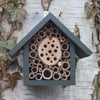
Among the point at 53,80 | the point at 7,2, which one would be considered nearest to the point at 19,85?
the point at 53,80

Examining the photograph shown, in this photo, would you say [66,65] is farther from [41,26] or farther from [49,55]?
[41,26]

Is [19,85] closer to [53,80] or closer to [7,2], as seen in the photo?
[53,80]

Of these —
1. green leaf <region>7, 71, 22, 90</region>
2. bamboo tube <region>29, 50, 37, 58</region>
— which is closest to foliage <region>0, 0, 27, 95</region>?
green leaf <region>7, 71, 22, 90</region>

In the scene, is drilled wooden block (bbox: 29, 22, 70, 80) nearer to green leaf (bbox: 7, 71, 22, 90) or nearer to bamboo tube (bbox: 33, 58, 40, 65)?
bamboo tube (bbox: 33, 58, 40, 65)

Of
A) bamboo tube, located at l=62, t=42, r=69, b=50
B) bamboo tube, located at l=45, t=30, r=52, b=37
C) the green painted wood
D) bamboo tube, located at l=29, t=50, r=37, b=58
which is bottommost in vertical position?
the green painted wood

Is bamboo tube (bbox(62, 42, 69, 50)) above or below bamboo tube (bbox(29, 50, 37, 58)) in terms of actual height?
above

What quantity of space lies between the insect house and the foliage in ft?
0.76

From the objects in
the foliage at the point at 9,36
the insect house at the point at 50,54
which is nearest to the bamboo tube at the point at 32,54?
the insect house at the point at 50,54

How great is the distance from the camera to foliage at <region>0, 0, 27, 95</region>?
1.94 metres

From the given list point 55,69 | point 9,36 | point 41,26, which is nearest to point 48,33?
point 41,26

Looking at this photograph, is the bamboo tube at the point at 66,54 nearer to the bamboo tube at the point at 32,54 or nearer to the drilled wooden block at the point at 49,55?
the drilled wooden block at the point at 49,55

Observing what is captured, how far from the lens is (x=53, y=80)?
1.72 meters

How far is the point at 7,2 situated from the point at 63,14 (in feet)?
1.00

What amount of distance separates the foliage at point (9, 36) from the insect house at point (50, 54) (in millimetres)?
232
